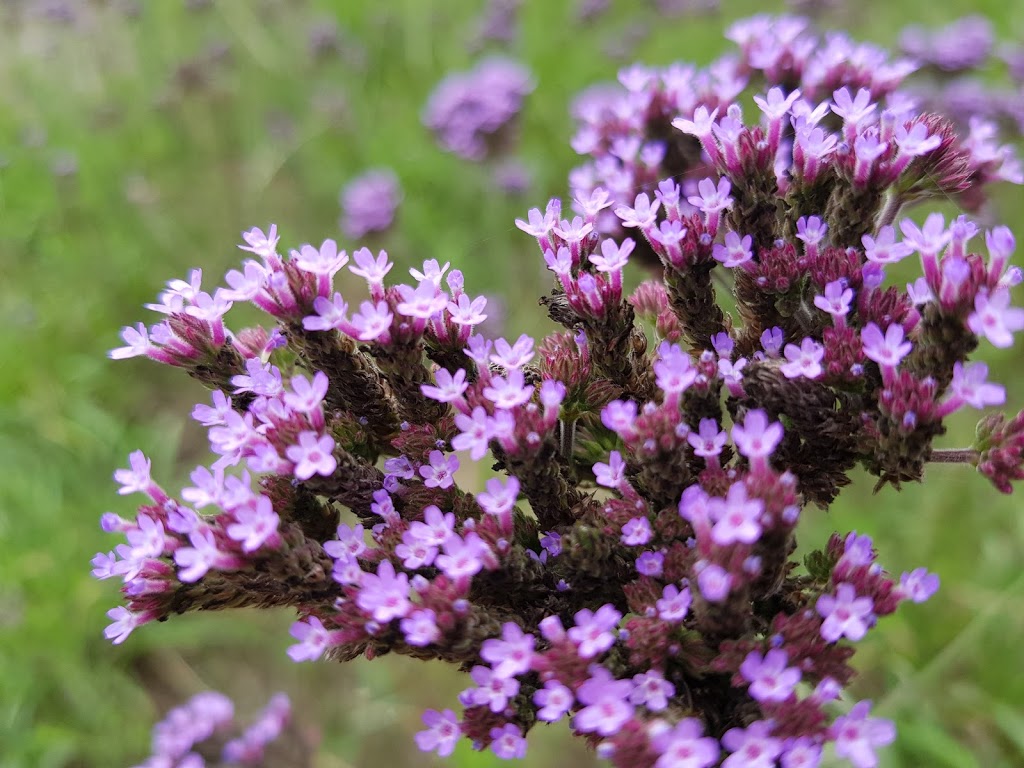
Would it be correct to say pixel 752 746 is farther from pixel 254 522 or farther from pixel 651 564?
pixel 254 522

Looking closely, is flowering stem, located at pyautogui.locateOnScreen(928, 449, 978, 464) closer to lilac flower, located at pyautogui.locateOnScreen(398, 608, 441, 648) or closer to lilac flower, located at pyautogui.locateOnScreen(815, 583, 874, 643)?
lilac flower, located at pyautogui.locateOnScreen(815, 583, 874, 643)

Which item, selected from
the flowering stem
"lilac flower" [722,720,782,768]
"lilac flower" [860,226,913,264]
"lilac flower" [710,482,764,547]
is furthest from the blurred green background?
"lilac flower" [710,482,764,547]

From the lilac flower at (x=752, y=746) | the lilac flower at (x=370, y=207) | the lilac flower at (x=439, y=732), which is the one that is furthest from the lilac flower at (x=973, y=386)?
the lilac flower at (x=370, y=207)

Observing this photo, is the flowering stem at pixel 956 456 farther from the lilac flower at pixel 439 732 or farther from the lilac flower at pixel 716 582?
the lilac flower at pixel 439 732

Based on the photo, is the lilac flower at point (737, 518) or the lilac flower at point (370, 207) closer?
the lilac flower at point (737, 518)

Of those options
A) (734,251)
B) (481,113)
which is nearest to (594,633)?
(734,251)

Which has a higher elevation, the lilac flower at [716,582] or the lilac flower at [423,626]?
the lilac flower at [423,626]
